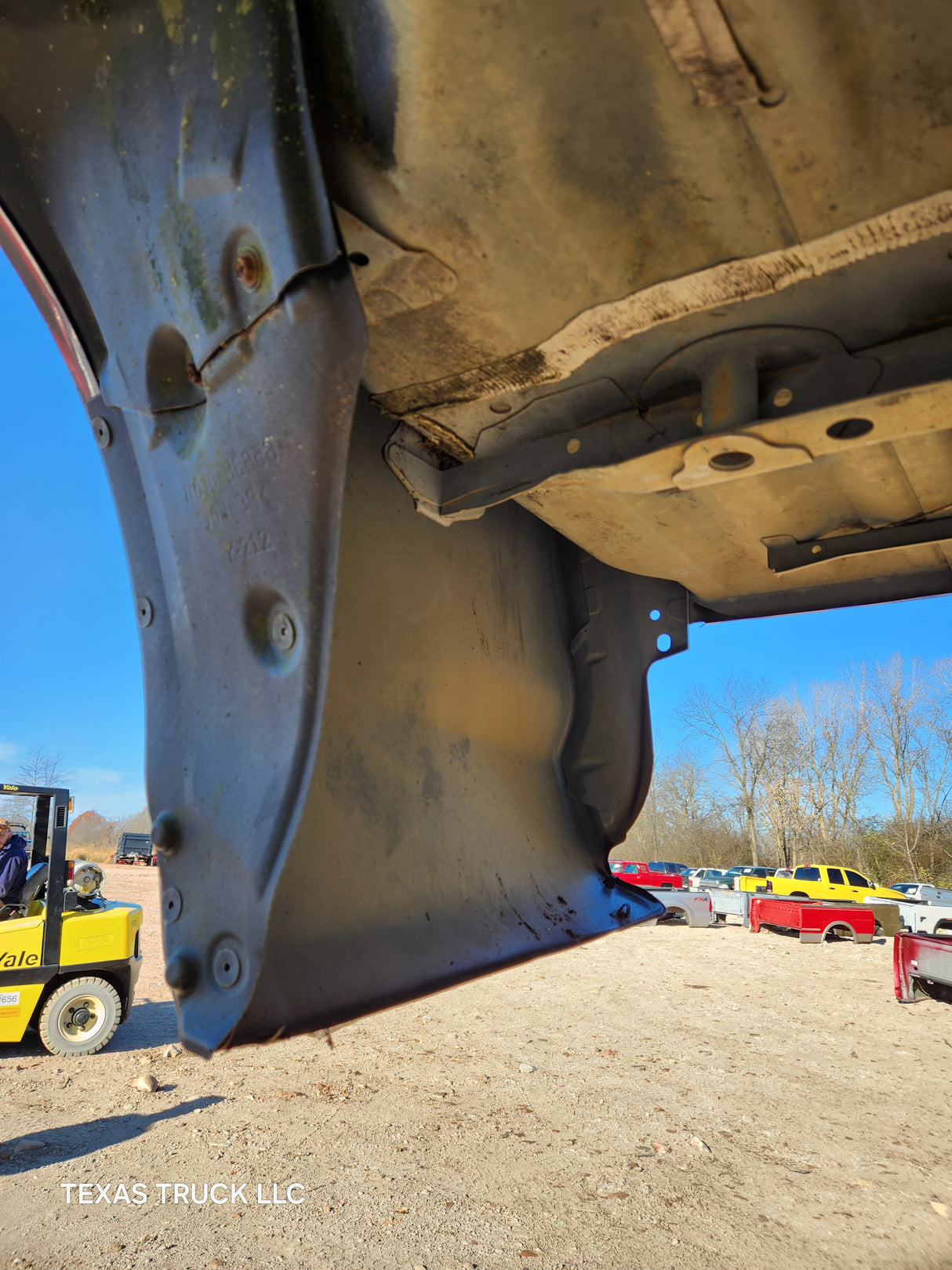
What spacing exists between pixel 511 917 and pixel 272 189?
1.40m

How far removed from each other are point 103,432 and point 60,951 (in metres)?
5.71

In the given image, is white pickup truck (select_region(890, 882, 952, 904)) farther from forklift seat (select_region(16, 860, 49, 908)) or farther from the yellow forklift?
forklift seat (select_region(16, 860, 49, 908))

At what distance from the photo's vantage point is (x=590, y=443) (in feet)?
5.13

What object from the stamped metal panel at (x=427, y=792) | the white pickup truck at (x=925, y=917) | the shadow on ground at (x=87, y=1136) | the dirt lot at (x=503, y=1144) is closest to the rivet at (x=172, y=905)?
the stamped metal panel at (x=427, y=792)

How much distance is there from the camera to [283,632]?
3.26 ft

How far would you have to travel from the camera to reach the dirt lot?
3092mm

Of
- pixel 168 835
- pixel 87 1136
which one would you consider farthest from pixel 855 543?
pixel 87 1136

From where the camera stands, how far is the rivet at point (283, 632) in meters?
0.98

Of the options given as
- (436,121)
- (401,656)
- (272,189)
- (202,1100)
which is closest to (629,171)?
(436,121)

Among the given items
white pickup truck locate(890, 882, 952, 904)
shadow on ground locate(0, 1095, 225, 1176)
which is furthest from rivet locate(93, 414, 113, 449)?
white pickup truck locate(890, 882, 952, 904)

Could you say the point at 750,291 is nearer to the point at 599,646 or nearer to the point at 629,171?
the point at 629,171

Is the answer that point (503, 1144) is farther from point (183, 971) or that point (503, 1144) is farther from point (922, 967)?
point (922, 967)

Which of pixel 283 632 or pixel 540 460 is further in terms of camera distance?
pixel 540 460

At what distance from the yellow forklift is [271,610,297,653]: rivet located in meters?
5.74
